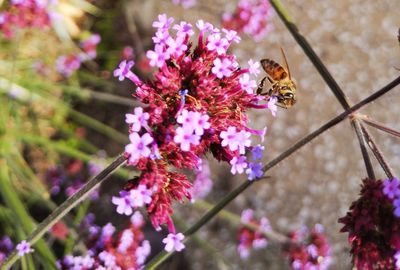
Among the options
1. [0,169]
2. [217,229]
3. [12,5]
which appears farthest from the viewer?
[217,229]

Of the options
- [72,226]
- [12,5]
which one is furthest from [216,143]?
[12,5]

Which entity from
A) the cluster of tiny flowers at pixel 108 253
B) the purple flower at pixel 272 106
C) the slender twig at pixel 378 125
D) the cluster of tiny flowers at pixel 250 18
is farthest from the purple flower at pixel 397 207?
the cluster of tiny flowers at pixel 250 18

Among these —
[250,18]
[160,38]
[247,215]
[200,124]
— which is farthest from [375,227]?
[250,18]

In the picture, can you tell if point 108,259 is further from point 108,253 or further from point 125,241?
point 125,241

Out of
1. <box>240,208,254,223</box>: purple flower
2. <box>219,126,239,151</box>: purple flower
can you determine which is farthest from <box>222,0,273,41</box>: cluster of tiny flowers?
<box>219,126,239,151</box>: purple flower

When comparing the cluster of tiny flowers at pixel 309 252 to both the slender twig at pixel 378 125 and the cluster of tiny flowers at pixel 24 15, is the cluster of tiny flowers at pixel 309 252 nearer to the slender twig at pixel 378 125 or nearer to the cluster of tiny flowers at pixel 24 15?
the slender twig at pixel 378 125

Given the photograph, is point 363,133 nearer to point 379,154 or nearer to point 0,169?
point 379,154
